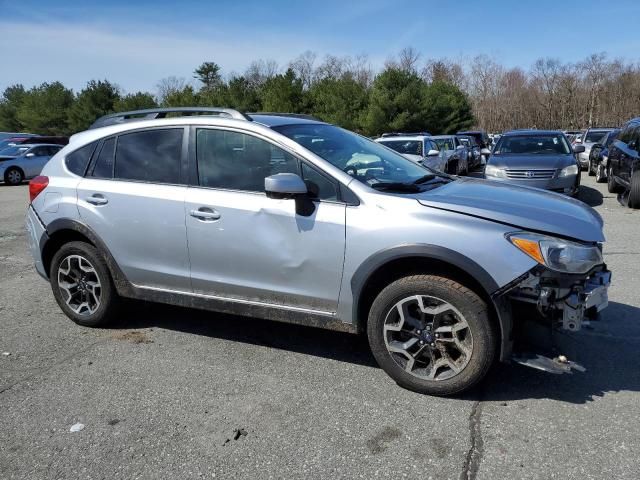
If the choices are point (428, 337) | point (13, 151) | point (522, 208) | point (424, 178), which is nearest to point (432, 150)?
point (424, 178)

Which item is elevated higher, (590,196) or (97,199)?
(97,199)

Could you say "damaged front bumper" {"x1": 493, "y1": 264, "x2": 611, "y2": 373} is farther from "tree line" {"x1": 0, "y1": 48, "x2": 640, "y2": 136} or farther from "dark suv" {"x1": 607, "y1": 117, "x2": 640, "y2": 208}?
"tree line" {"x1": 0, "y1": 48, "x2": 640, "y2": 136}

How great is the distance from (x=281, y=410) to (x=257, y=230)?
1.20m

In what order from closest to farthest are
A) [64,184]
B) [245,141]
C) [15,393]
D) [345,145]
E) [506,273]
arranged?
[506,273], [15,393], [245,141], [345,145], [64,184]

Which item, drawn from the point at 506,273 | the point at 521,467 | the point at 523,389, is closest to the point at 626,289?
the point at 523,389

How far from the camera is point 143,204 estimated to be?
4141mm

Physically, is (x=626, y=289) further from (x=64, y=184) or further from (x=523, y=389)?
(x=64, y=184)

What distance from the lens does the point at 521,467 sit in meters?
2.67

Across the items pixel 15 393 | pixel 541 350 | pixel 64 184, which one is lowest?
pixel 15 393

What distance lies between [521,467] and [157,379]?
2392 millimetres

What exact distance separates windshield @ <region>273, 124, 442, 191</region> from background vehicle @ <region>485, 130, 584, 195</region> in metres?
6.94

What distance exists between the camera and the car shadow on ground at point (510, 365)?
3439 mm

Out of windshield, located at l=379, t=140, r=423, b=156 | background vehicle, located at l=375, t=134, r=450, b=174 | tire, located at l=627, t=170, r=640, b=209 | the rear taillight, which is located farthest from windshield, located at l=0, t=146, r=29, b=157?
tire, located at l=627, t=170, r=640, b=209

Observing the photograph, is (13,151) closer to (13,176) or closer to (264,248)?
(13,176)
